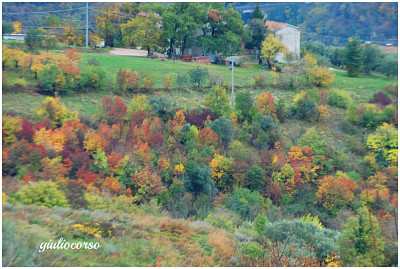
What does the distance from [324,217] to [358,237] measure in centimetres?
662

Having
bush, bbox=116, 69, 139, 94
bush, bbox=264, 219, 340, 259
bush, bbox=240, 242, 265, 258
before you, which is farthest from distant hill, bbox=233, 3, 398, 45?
bush, bbox=240, 242, 265, 258

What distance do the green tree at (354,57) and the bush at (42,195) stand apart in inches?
876

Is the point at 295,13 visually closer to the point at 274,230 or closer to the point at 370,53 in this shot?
the point at 370,53

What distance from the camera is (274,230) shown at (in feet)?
30.8

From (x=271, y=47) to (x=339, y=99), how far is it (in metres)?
7.86

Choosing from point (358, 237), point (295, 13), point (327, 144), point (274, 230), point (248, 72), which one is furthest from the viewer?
point (295, 13)

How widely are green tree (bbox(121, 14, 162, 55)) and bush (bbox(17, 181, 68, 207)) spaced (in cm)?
1720

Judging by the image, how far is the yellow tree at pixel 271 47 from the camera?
29422 millimetres

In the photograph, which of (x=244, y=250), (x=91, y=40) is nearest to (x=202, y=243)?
(x=244, y=250)

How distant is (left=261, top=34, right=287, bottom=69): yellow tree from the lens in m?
29.4

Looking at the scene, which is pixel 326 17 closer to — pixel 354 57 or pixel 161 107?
pixel 354 57

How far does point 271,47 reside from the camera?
1158 inches

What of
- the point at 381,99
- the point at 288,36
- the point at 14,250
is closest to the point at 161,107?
the point at 14,250

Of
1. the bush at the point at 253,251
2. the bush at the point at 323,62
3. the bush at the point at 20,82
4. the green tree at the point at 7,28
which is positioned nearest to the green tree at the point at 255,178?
the bush at the point at 253,251
